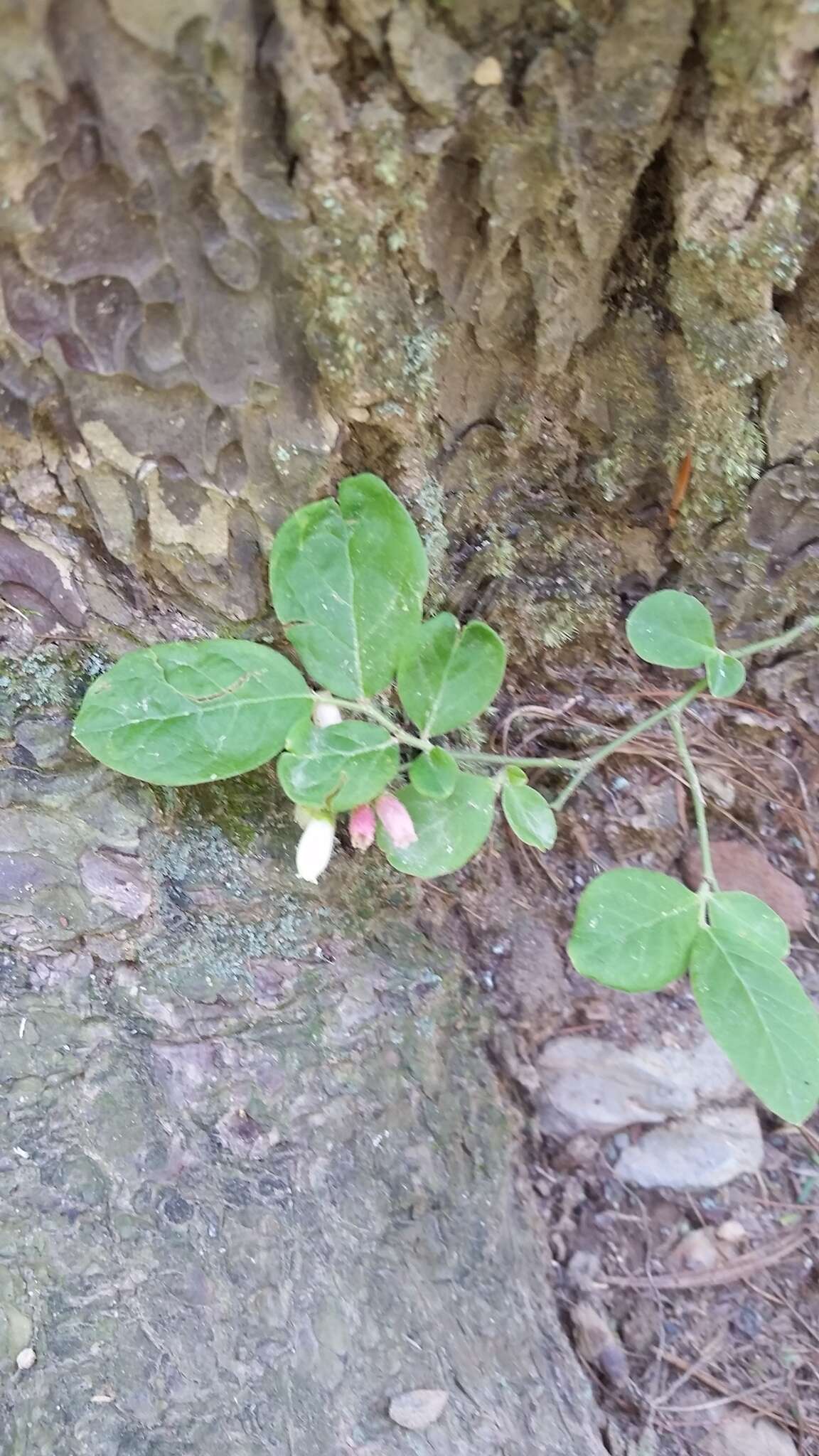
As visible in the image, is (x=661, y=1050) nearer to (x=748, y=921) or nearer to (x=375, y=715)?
(x=748, y=921)

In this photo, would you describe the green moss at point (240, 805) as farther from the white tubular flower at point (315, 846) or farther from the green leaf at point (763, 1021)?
the green leaf at point (763, 1021)

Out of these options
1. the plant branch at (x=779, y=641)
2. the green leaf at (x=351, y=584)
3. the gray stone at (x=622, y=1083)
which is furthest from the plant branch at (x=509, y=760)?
the gray stone at (x=622, y=1083)

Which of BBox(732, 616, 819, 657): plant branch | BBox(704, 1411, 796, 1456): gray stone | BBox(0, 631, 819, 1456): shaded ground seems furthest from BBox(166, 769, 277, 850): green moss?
BBox(704, 1411, 796, 1456): gray stone

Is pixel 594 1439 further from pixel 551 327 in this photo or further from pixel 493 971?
pixel 551 327

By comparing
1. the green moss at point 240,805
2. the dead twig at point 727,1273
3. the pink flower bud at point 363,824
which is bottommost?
the dead twig at point 727,1273

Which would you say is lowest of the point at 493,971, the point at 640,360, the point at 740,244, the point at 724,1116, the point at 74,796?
the point at 724,1116

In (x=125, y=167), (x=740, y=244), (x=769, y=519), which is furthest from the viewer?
(x=769, y=519)

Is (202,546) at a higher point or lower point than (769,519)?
lower

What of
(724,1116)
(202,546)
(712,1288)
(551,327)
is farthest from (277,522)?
(712,1288)
